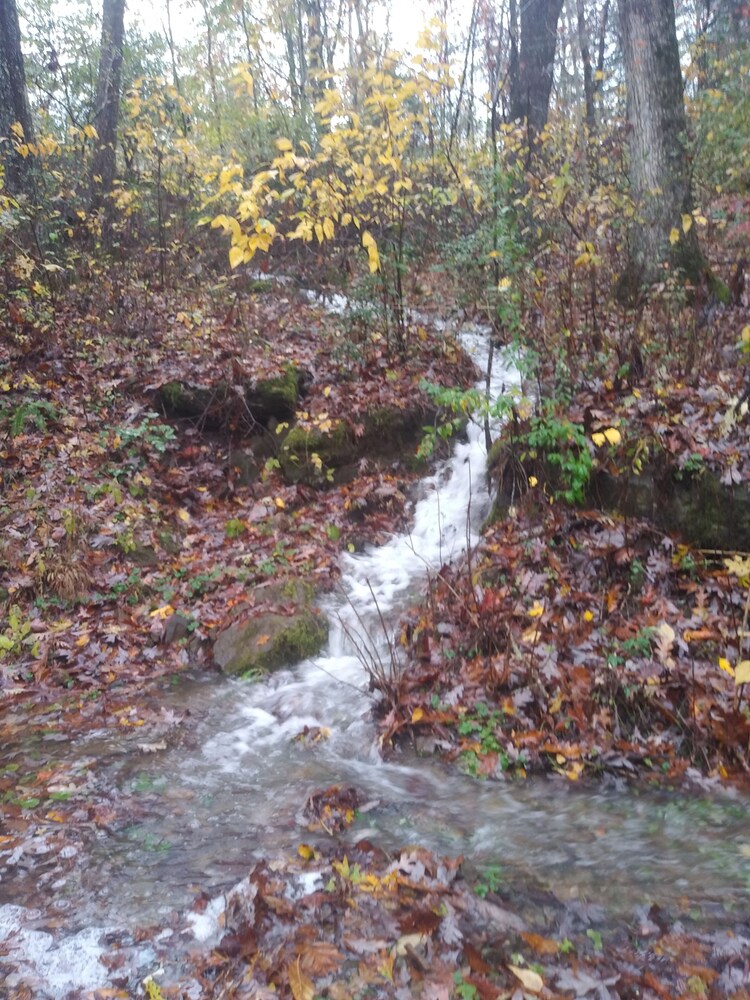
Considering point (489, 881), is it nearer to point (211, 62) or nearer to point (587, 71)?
point (587, 71)

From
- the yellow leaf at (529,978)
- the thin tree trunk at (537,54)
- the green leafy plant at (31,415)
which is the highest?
the thin tree trunk at (537,54)

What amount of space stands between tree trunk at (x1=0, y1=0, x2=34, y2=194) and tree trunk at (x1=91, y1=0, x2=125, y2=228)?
185 cm

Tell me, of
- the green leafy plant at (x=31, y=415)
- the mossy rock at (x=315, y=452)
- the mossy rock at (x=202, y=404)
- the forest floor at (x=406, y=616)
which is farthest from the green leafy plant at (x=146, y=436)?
the mossy rock at (x=315, y=452)

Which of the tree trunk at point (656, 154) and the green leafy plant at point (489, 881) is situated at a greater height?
the tree trunk at point (656, 154)

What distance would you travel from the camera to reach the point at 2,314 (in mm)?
9836

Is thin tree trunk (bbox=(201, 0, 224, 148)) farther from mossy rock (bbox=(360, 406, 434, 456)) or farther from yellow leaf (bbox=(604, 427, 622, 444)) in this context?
yellow leaf (bbox=(604, 427, 622, 444))

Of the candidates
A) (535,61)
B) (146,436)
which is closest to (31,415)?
(146,436)

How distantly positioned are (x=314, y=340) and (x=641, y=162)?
551 cm

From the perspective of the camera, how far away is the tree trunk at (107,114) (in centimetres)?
1321

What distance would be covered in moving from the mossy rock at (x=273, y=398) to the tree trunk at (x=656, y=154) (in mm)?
4809

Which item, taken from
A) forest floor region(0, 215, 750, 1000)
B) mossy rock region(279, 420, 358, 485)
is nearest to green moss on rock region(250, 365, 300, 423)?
forest floor region(0, 215, 750, 1000)

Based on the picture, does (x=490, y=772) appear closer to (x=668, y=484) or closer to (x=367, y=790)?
(x=367, y=790)

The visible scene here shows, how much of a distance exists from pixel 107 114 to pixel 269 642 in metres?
12.2

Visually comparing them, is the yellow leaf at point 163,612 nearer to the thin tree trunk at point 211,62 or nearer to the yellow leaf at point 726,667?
the yellow leaf at point 726,667
